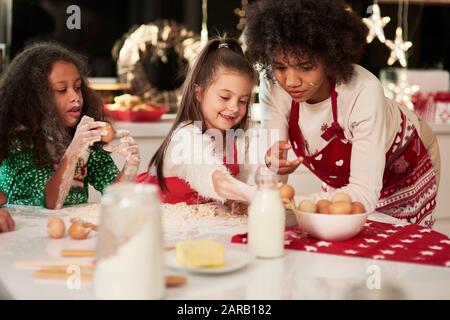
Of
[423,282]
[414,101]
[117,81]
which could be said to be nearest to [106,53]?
[117,81]

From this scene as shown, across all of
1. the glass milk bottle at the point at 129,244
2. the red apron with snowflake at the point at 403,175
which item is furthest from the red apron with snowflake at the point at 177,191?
the glass milk bottle at the point at 129,244

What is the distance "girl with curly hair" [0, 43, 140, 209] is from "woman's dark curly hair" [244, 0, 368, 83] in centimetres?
41

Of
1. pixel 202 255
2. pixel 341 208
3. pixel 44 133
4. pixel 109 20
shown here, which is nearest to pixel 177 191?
pixel 44 133

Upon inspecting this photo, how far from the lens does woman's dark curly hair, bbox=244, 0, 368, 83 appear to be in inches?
61.8

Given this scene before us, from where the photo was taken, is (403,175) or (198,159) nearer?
(198,159)

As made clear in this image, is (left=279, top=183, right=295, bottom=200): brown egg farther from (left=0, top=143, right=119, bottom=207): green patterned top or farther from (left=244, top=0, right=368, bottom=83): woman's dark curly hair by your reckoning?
(left=0, top=143, right=119, bottom=207): green patterned top

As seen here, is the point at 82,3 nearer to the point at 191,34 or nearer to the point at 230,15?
the point at 191,34

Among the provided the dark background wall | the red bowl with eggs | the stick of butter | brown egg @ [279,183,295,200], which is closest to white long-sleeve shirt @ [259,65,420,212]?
brown egg @ [279,183,295,200]

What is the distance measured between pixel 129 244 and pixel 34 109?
954 millimetres

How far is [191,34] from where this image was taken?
10.8 feet

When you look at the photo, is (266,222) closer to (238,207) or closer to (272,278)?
(272,278)

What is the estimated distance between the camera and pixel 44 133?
67.8 inches
